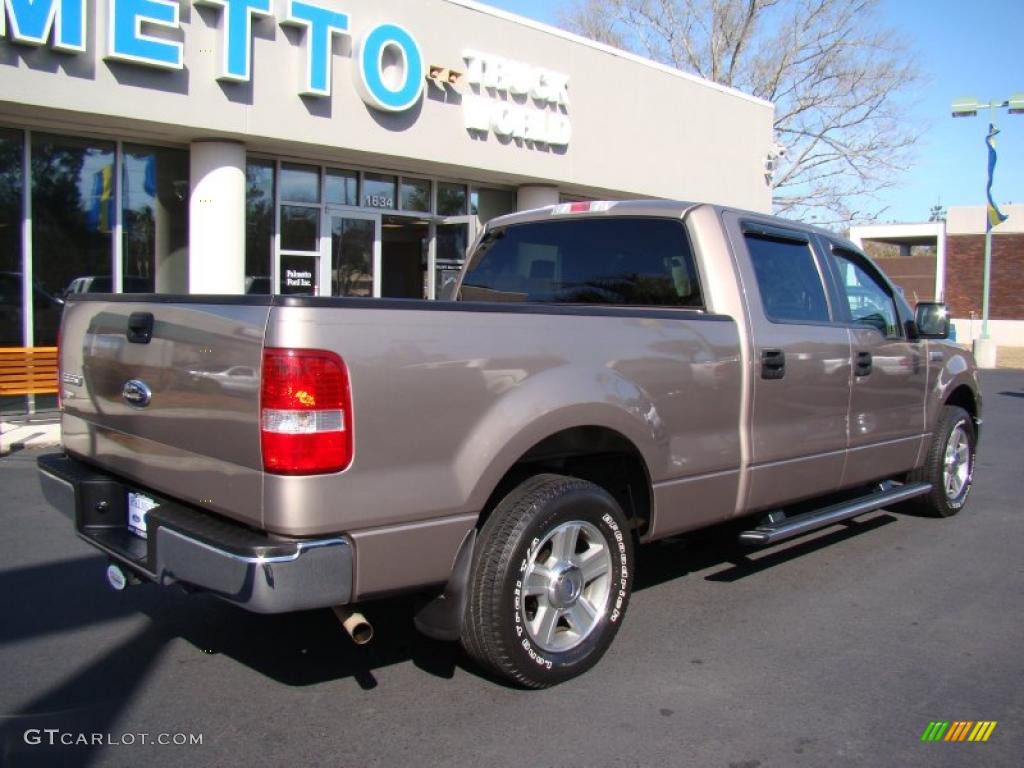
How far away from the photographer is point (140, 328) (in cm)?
343

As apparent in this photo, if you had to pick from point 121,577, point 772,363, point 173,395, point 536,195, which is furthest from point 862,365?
point 536,195

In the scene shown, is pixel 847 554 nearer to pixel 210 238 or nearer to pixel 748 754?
pixel 748 754

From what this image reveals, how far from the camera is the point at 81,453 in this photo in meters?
4.04

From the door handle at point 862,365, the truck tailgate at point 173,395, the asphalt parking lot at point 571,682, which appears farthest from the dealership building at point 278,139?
the door handle at point 862,365

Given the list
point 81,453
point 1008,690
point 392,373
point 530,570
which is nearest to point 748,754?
point 530,570

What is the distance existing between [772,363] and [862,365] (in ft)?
3.30

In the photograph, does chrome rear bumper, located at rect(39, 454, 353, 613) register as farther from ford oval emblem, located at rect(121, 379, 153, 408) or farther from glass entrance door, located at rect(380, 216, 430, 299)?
glass entrance door, located at rect(380, 216, 430, 299)

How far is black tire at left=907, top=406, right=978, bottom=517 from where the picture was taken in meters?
6.27

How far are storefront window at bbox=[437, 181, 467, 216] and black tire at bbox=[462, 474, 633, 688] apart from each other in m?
11.9

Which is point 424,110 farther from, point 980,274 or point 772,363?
point 980,274

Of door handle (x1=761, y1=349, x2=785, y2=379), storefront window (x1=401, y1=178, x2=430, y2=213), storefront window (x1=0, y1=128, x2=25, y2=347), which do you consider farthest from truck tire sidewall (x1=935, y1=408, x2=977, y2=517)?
storefront window (x1=0, y1=128, x2=25, y2=347)

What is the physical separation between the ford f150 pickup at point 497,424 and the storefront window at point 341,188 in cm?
870

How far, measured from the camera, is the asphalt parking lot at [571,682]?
3.17 metres

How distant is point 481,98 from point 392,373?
11.3 metres
